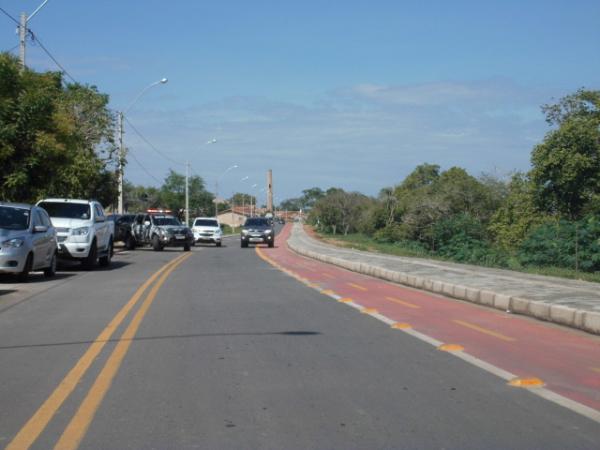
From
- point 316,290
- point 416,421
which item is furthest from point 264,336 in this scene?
point 316,290

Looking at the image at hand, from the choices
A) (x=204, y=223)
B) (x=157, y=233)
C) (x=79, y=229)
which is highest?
→ (x=79, y=229)

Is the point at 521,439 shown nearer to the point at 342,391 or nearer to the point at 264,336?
the point at 342,391

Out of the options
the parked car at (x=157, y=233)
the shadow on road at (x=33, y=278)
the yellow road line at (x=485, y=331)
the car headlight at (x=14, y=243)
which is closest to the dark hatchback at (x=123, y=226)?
the parked car at (x=157, y=233)

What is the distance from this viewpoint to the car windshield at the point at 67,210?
21.4 m

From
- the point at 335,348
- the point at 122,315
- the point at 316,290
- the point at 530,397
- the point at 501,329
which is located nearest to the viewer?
the point at 530,397

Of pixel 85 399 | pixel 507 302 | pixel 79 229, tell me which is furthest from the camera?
pixel 79 229

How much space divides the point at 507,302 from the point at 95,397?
8.02 metres

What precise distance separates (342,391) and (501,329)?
444 cm

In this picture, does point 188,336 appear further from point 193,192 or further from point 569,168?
point 193,192

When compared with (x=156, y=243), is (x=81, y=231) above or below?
above

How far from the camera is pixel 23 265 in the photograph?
52.9ft

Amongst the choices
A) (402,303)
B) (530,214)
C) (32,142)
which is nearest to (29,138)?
(32,142)

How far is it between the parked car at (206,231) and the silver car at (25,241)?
25.5 meters

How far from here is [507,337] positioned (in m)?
9.49
